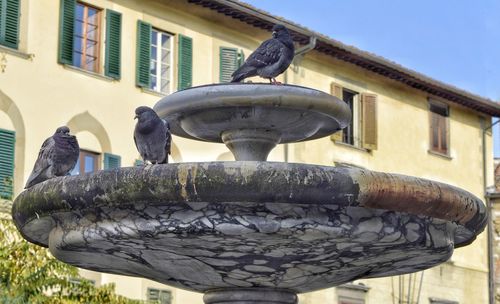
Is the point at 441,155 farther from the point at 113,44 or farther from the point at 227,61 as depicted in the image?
the point at 113,44

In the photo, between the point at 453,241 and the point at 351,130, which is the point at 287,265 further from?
the point at 351,130

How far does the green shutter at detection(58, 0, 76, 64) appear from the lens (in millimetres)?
20031

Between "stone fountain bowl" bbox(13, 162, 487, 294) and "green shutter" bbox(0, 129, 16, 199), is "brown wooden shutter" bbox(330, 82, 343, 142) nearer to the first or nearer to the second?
"green shutter" bbox(0, 129, 16, 199)

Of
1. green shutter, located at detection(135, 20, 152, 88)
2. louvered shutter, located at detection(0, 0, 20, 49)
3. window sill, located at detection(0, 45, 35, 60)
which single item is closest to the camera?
window sill, located at detection(0, 45, 35, 60)

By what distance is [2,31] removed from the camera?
19234 millimetres

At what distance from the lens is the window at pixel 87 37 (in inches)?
809

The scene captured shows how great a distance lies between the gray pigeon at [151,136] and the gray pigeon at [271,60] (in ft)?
3.48

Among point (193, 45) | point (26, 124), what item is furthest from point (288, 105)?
point (193, 45)

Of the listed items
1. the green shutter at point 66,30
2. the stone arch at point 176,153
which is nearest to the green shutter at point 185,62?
the stone arch at point 176,153

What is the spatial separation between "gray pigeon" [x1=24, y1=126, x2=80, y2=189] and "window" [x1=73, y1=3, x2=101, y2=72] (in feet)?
43.7

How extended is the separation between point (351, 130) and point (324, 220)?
20289 millimetres

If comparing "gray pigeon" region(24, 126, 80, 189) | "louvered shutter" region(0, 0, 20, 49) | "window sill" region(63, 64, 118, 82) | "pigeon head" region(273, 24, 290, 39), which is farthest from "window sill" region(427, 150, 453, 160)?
"gray pigeon" region(24, 126, 80, 189)

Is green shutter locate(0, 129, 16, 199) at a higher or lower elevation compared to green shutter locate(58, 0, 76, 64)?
lower

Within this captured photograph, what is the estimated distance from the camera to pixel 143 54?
2158cm
